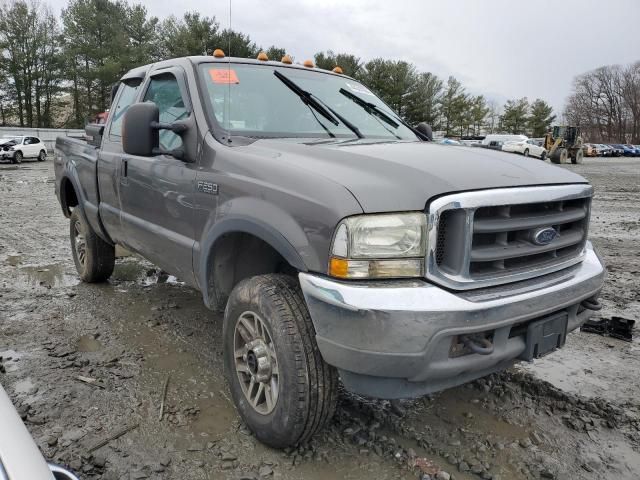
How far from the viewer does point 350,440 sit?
2619mm

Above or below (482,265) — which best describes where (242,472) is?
below

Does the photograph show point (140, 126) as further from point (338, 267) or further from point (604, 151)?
point (604, 151)

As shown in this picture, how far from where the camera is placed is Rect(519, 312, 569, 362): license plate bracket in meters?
2.25

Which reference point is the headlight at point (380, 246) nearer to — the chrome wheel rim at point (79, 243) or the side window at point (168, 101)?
the side window at point (168, 101)

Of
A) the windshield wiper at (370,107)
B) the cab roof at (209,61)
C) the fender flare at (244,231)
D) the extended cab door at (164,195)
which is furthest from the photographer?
the windshield wiper at (370,107)

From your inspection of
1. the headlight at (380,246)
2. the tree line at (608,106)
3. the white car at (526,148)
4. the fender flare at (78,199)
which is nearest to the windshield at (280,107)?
the headlight at (380,246)

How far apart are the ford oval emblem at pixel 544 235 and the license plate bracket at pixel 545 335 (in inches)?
13.6

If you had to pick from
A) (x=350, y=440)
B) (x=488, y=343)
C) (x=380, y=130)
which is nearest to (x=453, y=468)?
(x=350, y=440)

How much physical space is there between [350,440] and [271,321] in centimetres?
82

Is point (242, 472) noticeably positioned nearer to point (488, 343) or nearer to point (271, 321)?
point (271, 321)

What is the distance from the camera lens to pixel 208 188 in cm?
284

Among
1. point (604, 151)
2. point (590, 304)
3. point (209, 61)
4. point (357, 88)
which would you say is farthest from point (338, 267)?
point (604, 151)

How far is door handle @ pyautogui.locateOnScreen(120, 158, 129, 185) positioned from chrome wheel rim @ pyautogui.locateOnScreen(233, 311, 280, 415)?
1.79 metres

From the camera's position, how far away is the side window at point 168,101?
11.1 ft
